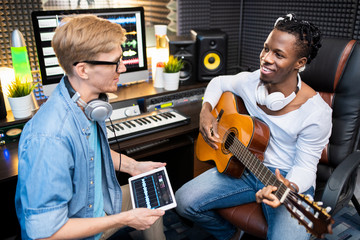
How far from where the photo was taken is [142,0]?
273 cm

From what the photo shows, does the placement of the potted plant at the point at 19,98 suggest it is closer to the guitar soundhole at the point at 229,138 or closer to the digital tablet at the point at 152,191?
the digital tablet at the point at 152,191

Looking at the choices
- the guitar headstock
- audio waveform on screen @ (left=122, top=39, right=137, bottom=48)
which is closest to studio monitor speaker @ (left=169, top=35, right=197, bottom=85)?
audio waveform on screen @ (left=122, top=39, right=137, bottom=48)

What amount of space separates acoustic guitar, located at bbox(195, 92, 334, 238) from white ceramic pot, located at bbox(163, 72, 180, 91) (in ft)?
1.35

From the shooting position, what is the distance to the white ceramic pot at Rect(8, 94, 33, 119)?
1.76 metres

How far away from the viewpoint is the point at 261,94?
5.39 ft

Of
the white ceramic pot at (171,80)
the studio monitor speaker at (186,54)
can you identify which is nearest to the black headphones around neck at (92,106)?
the white ceramic pot at (171,80)

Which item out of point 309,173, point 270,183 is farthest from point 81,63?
point 309,173

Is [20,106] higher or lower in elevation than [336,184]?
higher

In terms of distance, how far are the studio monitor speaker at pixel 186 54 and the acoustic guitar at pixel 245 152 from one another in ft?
1.79

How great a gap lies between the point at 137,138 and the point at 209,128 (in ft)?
1.37

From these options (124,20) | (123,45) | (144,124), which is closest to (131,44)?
(123,45)

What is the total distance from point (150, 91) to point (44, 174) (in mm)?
1308

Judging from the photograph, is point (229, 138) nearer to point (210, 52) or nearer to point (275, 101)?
point (275, 101)

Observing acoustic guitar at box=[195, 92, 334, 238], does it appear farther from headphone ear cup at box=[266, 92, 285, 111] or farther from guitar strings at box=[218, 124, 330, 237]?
headphone ear cup at box=[266, 92, 285, 111]
